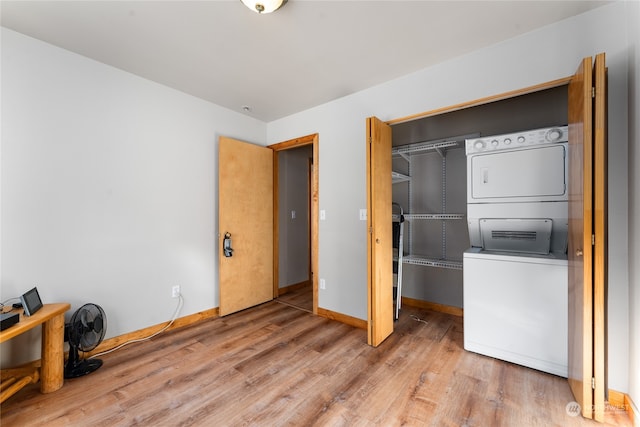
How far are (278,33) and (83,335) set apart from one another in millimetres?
2609

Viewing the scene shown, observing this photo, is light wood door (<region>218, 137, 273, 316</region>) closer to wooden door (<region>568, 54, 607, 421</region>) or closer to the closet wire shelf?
the closet wire shelf

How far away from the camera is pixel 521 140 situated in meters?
2.04

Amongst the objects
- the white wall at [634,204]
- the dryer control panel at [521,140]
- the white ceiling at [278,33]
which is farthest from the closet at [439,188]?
the white wall at [634,204]

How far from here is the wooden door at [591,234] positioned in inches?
54.4

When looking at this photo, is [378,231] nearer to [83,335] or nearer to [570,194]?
[570,194]

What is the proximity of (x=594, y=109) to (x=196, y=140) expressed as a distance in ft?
10.5

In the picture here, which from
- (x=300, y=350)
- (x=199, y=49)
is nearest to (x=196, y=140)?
(x=199, y=49)

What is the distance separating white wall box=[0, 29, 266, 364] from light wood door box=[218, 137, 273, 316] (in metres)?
0.15

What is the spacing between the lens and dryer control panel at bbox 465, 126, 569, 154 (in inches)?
75.5

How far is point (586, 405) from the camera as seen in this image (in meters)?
1.45

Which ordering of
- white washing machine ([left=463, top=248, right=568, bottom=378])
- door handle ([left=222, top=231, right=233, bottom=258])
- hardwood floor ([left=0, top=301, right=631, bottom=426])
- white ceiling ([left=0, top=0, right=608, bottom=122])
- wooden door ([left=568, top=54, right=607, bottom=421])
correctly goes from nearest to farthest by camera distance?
wooden door ([left=568, top=54, right=607, bottom=421]) < hardwood floor ([left=0, top=301, right=631, bottom=426]) < white ceiling ([left=0, top=0, right=608, bottom=122]) < white washing machine ([left=463, top=248, right=568, bottom=378]) < door handle ([left=222, top=231, right=233, bottom=258])

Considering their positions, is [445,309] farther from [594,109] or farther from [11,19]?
[11,19]

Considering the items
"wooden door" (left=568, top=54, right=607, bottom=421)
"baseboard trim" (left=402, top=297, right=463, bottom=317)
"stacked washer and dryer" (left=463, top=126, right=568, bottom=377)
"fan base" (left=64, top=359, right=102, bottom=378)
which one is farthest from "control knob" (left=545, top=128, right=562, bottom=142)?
"fan base" (left=64, top=359, right=102, bottom=378)

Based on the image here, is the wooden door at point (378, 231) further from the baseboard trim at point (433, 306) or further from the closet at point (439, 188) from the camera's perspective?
the baseboard trim at point (433, 306)
